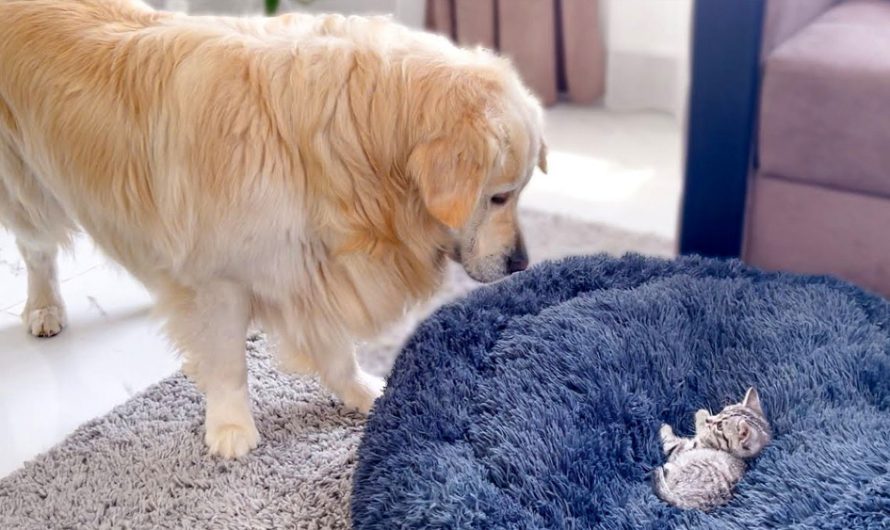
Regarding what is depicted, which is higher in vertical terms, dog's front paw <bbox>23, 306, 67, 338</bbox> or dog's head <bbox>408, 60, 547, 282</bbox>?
dog's head <bbox>408, 60, 547, 282</bbox>

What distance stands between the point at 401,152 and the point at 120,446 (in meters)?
0.73

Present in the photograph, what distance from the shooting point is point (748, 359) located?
145 centimetres

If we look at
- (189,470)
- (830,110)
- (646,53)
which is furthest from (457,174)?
(646,53)

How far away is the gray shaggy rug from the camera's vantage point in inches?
54.3

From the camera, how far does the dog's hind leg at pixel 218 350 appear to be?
1413mm

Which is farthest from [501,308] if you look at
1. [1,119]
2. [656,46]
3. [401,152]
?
[656,46]

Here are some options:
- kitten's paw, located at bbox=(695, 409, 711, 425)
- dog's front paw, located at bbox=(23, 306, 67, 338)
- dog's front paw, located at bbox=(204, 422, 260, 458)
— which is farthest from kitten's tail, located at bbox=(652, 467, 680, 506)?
dog's front paw, located at bbox=(23, 306, 67, 338)

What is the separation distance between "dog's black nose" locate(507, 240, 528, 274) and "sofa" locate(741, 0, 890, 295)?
0.62m

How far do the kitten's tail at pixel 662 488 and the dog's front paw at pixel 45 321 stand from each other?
126 centimetres

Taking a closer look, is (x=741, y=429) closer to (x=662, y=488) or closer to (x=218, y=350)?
(x=662, y=488)

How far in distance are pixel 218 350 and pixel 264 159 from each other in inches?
14.5

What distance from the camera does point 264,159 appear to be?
126cm

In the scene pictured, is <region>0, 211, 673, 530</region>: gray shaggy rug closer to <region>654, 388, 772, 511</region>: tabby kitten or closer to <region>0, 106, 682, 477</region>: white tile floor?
<region>0, 106, 682, 477</region>: white tile floor

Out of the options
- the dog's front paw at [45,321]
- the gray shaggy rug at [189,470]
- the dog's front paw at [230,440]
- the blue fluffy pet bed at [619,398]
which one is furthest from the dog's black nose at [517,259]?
the dog's front paw at [45,321]
